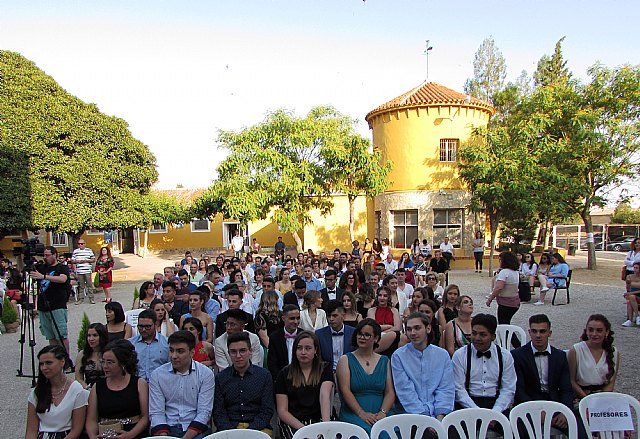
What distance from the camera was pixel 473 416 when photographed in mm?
3260

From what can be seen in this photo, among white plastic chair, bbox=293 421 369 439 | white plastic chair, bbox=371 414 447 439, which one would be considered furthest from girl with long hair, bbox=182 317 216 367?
white plastic chair, bbox=371 414 447 439

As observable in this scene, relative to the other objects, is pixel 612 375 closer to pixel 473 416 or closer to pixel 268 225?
pixel 473 416

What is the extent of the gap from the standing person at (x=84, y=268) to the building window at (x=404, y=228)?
12909mm

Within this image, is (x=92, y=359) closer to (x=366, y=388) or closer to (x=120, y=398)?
(x=120, y=398)

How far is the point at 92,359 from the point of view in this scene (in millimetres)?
4500

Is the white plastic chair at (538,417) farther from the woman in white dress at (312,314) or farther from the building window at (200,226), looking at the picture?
the building window at (200,226)

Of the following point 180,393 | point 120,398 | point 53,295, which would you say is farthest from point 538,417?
point 53,295

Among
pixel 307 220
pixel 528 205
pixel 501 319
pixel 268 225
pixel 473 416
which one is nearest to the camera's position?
pixel 473 416

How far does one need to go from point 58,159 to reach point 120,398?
59.9 ft

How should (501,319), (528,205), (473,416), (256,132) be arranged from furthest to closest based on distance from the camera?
(256,132)
(528,205)
(501,319)
(473,416)

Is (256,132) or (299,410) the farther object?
(256,132)

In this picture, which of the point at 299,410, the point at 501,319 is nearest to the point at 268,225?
the point at 501,319

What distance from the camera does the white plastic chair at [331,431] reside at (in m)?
3.06

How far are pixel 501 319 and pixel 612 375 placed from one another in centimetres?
269
